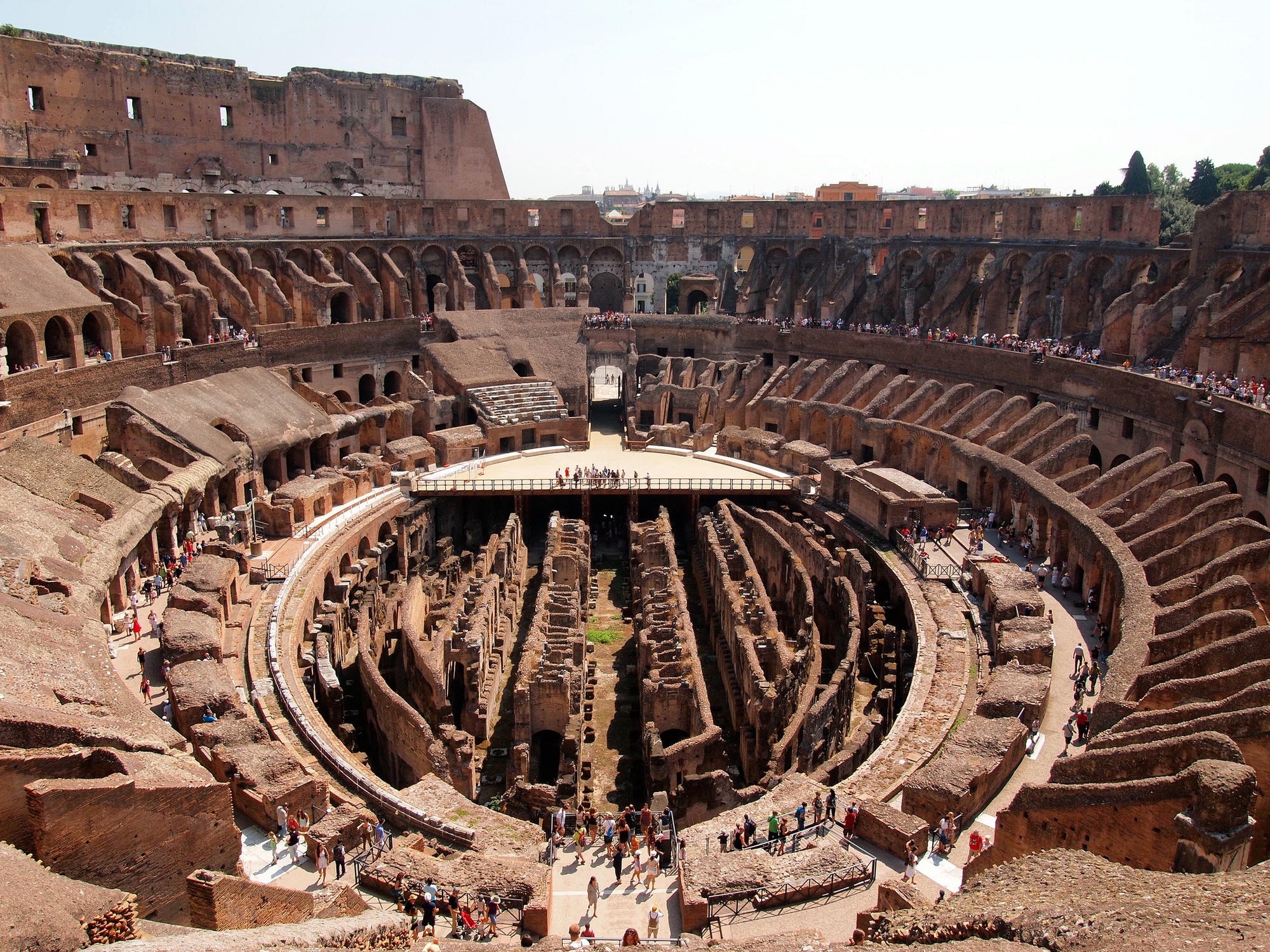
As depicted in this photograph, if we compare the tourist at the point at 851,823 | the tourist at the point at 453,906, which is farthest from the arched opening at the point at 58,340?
the tourist at the point at 851,823

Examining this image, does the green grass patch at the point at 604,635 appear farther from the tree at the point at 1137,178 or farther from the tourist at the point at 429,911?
the tree at the point at 1137,178

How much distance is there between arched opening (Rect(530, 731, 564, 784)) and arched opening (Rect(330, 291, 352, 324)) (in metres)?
31.4

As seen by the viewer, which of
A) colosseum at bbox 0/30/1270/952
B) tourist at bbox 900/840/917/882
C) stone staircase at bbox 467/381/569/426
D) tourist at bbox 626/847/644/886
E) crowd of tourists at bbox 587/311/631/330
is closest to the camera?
colosseum at bbox 0/30/1270/952

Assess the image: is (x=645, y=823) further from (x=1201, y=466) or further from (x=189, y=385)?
(x=189, y=385)

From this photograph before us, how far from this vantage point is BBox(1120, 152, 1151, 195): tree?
212 ft

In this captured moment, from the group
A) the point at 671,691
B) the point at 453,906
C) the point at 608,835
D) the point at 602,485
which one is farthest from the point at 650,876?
the point at 602,485

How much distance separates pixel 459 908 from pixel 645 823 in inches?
176

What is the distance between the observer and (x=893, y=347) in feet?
149

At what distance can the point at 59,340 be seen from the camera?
37.2m

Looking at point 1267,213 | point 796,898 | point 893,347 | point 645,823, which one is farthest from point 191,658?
point 1267,213

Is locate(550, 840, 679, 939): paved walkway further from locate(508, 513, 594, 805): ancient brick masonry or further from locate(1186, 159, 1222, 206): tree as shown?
locate(1186, 159, 1222, 206): tree

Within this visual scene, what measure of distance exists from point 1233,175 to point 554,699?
5684 centimetres

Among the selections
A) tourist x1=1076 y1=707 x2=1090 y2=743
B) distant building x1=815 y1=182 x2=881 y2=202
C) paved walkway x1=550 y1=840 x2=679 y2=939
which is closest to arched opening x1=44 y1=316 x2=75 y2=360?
paved walkway x1=550 y1=840 x2=679 y2=939

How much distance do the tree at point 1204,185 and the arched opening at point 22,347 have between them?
58.4 m
